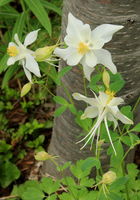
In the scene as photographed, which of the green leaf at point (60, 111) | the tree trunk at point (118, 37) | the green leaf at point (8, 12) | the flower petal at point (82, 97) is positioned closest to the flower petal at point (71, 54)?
the flower petal at point (82, 97)

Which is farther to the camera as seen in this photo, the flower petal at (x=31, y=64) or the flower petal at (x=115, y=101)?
the flower petal at (x=31, y=64)

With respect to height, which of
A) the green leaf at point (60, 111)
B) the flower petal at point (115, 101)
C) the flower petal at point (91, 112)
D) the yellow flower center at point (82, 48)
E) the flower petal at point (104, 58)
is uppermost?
→ the yellow flower center at point (82, 48)

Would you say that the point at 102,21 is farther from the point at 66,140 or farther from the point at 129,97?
the point at 66,140

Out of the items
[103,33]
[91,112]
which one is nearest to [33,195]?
[91,112]

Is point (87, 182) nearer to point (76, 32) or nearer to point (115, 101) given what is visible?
point (115, 101)

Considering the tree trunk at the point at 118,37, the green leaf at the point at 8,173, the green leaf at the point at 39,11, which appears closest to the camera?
the tree trunk at the point at 118,37

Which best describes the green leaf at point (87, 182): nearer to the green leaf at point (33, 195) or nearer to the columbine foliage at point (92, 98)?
the columbine foliage at point (92, 98)
